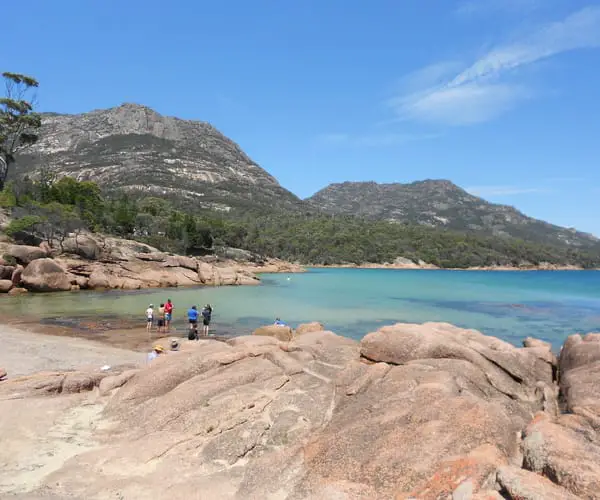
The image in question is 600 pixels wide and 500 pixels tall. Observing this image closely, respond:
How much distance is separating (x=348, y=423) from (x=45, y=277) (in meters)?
46.2

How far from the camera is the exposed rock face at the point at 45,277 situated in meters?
45.4

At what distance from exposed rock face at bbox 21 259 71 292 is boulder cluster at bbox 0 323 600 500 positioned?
1486 inches

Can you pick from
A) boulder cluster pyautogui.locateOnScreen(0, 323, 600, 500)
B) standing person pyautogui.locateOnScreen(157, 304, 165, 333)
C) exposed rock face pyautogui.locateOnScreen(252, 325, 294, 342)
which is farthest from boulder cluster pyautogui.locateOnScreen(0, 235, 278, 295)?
boulder cluster pyautogui.locateOnScreen(0, 323, 600, 500)

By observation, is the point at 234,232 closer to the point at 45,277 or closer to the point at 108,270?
the point at 108,270

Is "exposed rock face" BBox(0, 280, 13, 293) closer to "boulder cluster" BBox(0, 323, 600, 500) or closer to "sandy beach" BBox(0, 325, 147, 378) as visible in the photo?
"sandy beach" BBox(0, 325, 147, 378)

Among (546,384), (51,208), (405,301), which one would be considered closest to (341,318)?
(405,301)

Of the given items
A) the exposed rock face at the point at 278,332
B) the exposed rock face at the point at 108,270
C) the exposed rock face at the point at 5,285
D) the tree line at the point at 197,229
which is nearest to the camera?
the exposed rock face at the point at 278,332

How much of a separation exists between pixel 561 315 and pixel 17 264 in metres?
59.2

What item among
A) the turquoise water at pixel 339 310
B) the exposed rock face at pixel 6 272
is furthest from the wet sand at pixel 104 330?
the exposed rock face at pixel 6 272

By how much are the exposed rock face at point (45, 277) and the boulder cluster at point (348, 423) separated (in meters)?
37.7

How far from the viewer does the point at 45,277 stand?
46188mm

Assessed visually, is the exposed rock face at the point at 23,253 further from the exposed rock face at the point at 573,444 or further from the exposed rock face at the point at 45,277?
the exposed rock face at the point at 573,444

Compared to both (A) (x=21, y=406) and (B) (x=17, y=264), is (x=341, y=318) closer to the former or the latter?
(A) (x=21, y=406)

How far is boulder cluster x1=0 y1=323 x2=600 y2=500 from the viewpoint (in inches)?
280
